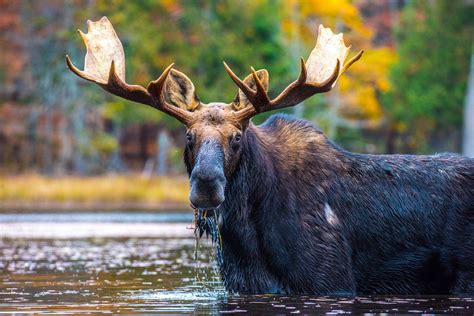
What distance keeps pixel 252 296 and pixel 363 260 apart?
1142mm

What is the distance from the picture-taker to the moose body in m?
12.3

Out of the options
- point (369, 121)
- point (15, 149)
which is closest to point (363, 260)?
point (15, 149)

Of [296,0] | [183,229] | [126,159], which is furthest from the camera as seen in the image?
[126,159]

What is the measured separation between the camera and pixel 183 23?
170 feet

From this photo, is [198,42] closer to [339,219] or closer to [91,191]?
[91,191]

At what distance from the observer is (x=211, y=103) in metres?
12.7

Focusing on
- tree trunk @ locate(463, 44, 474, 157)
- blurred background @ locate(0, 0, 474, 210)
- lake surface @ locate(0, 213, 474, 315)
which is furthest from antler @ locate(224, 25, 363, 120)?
tree trunk @ locate(463, 44, 474, 157)

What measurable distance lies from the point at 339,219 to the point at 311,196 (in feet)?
1.09

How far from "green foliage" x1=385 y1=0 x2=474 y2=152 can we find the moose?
1647 inches

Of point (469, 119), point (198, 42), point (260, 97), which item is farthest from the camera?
point (198, 42)

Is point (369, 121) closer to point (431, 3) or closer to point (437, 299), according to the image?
point (431, 3)

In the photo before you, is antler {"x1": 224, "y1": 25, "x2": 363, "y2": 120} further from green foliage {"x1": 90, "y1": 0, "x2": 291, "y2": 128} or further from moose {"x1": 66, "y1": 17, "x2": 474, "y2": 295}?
green foliage {"x1": 90, "y1": 0, "x2": 291, "y2": 128}

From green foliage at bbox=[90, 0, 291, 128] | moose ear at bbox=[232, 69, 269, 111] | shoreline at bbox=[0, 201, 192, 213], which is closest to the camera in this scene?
moose ear at bbox=[232, 69, 269, 111]

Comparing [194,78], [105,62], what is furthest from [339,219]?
[194,78]
